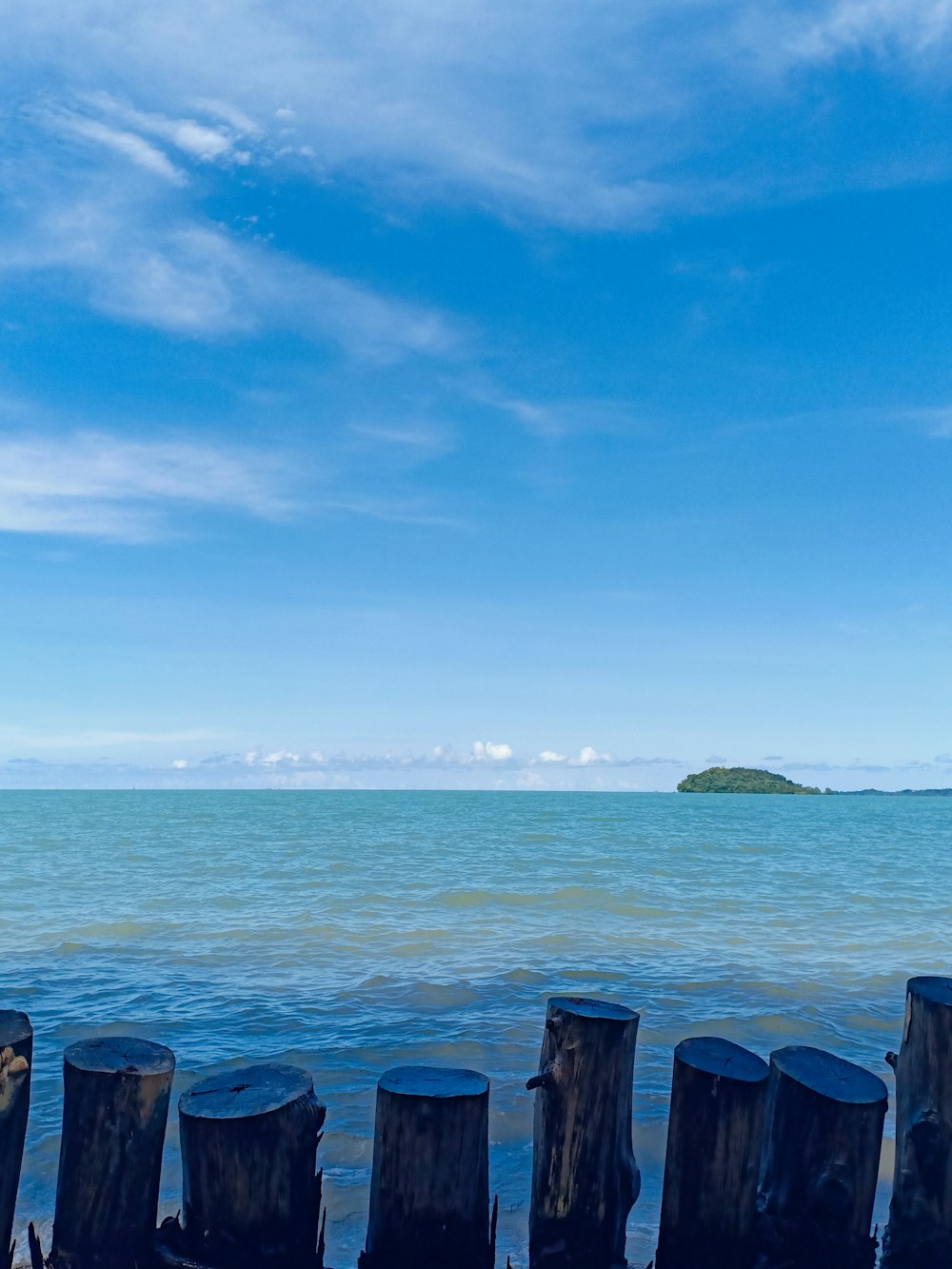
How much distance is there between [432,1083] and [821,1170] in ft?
6.03

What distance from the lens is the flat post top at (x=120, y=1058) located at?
13.7 feet

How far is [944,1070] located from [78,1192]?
4.10m

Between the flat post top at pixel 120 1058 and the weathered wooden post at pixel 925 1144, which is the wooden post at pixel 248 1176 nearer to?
the flat post top at pixel 120 1058

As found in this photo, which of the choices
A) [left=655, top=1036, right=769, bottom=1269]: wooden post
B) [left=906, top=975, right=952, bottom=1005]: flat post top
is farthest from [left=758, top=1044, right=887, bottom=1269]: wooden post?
[left=906, top=975, right=952, bottom=1005]: flat post top

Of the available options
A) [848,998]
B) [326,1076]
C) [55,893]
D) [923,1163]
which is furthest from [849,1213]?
[55,893]

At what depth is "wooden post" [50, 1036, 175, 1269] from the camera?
4129 mm

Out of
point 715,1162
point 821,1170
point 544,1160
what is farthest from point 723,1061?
point 544,1160

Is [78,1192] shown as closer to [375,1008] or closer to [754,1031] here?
[375,1008]

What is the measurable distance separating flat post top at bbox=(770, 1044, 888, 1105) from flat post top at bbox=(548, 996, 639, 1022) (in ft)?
2.53

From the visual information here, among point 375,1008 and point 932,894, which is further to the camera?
point 932,894

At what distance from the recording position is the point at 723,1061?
434 cm

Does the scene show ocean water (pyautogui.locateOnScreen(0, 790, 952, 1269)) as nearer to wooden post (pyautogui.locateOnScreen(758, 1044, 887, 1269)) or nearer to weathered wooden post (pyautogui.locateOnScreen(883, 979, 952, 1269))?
wooden post (pyautogui.locateOnScreen(758, 1044, 887, 1269))

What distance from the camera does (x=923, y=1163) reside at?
4.46 meters

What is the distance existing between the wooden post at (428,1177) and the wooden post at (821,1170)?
1.40 m
